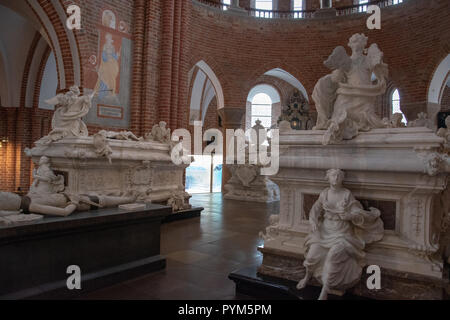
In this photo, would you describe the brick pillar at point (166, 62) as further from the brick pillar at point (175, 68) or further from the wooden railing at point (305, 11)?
the wooden railing at point (305, 11)

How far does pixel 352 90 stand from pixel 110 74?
5.94 m

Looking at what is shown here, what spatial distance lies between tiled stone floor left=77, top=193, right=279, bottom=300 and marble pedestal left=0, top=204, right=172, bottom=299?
0.50 ft

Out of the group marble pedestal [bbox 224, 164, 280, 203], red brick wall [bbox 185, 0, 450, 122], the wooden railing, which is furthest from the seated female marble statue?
the wooden railing

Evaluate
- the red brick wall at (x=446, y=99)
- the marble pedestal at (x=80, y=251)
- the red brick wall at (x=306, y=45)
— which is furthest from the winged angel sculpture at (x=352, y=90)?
the red brick wall at (x=446, y=99)

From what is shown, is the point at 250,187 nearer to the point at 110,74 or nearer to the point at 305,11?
the point at 110,74

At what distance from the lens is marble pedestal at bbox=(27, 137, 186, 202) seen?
18.3ft

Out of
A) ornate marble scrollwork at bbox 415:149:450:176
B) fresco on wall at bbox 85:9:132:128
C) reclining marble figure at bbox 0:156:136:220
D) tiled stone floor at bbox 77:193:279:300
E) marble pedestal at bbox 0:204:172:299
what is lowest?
tiled stone floor at bbox 77:193:279:300

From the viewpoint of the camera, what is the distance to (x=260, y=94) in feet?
65.3

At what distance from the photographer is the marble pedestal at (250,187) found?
10.2 m

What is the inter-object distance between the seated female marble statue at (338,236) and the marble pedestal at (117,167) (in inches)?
152

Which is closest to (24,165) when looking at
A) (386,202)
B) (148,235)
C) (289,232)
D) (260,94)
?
(148,235)

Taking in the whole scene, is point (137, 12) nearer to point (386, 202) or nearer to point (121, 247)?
point (121, 247)

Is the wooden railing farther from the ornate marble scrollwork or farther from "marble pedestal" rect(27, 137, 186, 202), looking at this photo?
the ornate marble scrollwork

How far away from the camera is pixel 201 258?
14.5ft
